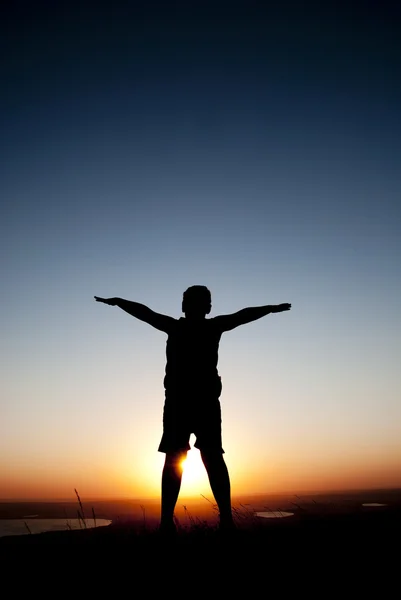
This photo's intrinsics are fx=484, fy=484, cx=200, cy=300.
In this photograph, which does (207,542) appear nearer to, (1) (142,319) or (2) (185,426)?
(2) (185,426)

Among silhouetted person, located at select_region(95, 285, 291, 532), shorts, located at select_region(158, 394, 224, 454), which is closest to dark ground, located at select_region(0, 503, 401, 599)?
silhouetted person, located at select_region(95, 285, 291, 532)

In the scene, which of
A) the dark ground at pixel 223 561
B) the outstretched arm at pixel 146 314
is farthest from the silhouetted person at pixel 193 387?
the dark ground at pixel 223 561

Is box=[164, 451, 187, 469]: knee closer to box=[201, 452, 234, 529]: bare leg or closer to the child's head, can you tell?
box=[201, 452, 234, 529]: bare leg

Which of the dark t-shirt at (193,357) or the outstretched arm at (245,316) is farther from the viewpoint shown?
the outstretched arm at (245,316)

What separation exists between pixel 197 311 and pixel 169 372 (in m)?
0.89

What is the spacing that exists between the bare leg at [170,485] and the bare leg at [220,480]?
1.07ft

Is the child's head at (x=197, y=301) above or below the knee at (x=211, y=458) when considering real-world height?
above

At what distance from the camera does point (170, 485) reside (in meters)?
5.85

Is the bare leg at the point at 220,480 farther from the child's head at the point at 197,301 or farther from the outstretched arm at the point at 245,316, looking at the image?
the child's head at the point at 197,301

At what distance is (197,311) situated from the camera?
6.48 meters

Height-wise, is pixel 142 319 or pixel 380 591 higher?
pixel 142 319

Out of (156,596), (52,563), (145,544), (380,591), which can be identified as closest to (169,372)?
(145,544)

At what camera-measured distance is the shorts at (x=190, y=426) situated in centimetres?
599

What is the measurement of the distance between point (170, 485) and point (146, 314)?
2.17 m
